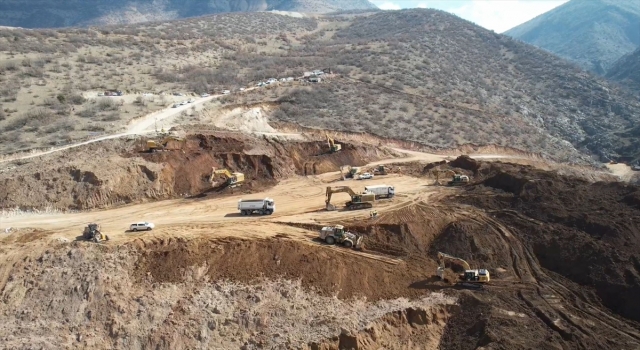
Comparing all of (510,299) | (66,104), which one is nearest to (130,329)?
(510,299)

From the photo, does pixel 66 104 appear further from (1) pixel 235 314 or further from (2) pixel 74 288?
(1) pixel 235 314

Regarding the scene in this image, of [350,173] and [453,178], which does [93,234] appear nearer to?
[350,173]

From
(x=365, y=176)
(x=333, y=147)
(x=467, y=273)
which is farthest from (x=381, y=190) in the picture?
(x=333, y=147)

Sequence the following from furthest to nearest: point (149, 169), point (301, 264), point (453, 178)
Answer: point (453, 178), point (149, 169), point (301, 264)

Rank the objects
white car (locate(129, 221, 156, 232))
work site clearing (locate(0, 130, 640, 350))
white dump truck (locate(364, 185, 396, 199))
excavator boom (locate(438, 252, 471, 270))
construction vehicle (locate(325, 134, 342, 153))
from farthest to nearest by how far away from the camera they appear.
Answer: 1. construction vehicle (locate(325, 134, 342, 153))
2. white dump truck (locate(364, 185, 396, 199))
3. white car (locate(129, 221, 156, 232))
4. excavator boom (locate(438, 252, 471, 270))
5. work site clearing (locate(0, 130, 640, 350))

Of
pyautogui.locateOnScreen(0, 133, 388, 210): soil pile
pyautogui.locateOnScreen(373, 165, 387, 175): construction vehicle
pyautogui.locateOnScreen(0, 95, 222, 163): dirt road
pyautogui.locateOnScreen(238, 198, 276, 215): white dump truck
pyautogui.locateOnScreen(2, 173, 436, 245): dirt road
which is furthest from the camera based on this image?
pyautogui.locateOnScreen(373, 165, 387, 175): construction vehicle

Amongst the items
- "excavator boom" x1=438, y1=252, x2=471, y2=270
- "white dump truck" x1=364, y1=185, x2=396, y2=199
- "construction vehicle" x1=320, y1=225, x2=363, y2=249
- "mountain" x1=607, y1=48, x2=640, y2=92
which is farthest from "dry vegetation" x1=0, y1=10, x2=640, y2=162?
"excavator boom" x1=438, y1=252, x2=471, y2=270

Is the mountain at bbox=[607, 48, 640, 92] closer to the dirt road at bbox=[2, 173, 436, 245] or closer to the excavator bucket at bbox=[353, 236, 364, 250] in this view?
the dirt road at bbox=[2, 173, 436, 245]
